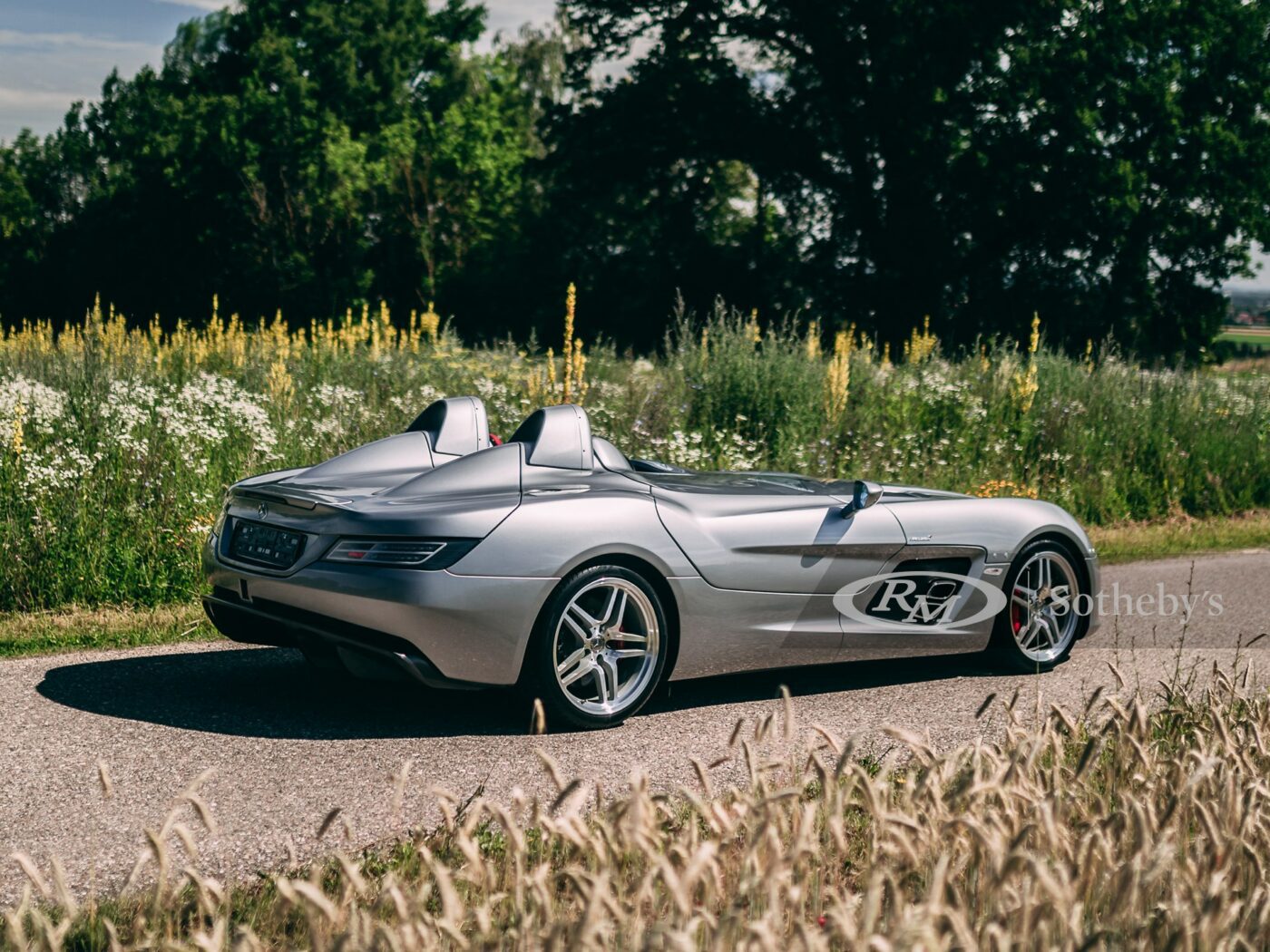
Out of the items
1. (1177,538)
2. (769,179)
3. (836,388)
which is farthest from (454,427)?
(769,179)

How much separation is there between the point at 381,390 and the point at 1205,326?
1079 inches

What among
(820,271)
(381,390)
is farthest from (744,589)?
(820,271)

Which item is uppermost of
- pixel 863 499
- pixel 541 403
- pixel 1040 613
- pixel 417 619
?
pixel 541 403

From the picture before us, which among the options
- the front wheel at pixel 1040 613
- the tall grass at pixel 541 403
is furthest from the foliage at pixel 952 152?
the front wheel at pixel 1040 613

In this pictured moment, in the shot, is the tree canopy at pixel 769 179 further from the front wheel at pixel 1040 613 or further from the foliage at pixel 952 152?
the front wheel at pixel 1040 613

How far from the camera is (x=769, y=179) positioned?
38.2m

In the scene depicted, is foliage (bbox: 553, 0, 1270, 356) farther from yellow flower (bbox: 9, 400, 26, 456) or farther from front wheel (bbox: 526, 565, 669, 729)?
front wheel (bbox: 526, 565, 669, 729)

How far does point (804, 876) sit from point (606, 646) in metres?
2.60

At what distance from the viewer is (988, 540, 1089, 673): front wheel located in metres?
7.04

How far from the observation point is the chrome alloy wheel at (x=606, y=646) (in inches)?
221

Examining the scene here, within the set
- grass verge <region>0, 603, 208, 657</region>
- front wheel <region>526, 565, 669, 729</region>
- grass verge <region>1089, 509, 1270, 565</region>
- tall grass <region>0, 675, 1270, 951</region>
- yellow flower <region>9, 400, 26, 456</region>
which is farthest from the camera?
grass verge <region>1089, 509, 1270, 565</region>

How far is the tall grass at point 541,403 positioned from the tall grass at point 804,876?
15.0ft

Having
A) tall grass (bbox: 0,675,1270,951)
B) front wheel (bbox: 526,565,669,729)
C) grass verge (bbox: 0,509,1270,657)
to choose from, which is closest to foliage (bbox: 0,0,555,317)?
grass verge (bbox: 0,509,1270,657)

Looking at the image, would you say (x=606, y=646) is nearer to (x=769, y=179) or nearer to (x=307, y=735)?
(x=307, y=735)
